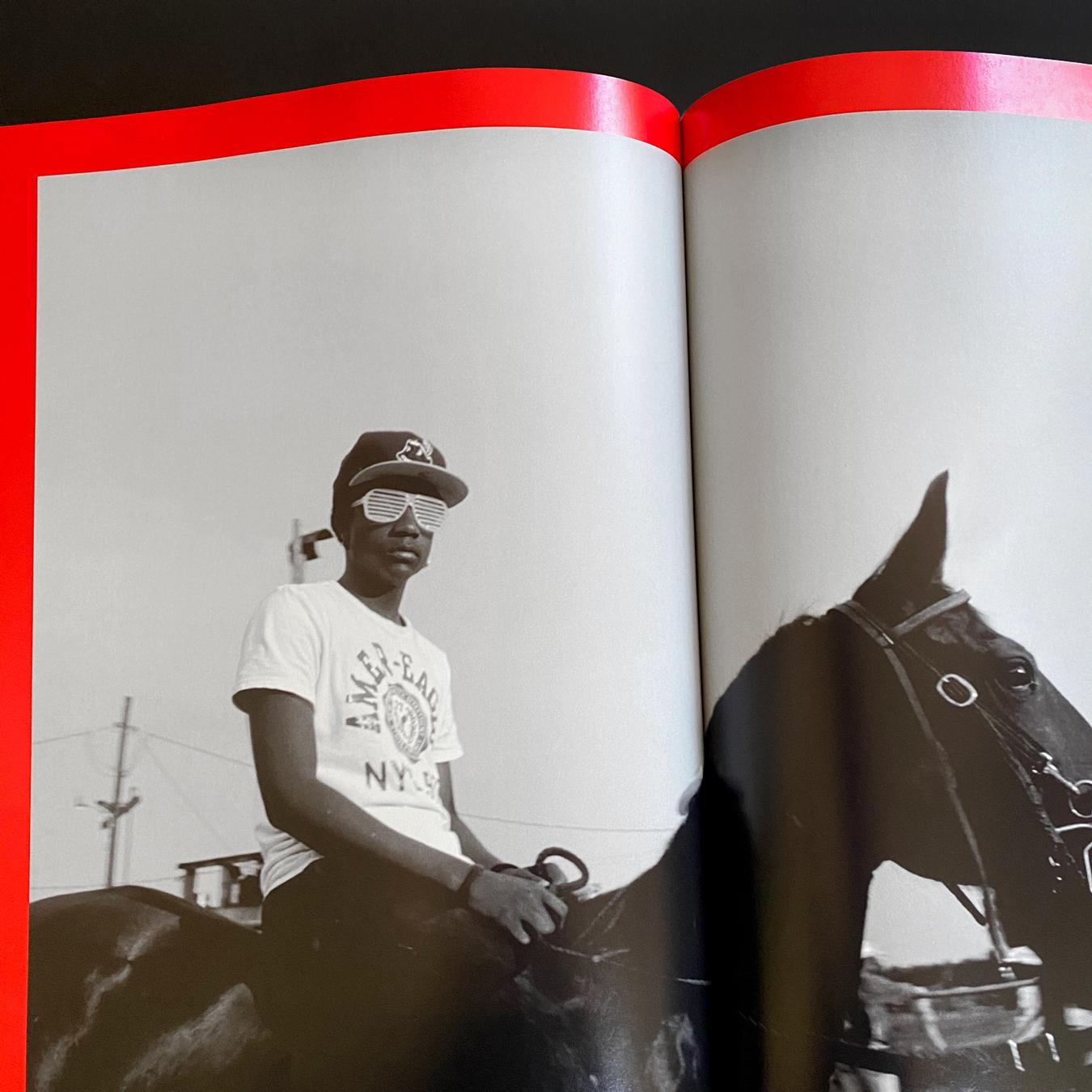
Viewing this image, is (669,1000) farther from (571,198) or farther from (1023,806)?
(571,198)

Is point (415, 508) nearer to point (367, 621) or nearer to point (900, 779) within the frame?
point (367, 621)

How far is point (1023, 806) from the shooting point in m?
0.62

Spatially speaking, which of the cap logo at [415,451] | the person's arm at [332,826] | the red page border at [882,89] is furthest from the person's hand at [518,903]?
the red page border at [882,89]

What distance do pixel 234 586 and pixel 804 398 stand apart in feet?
1.05

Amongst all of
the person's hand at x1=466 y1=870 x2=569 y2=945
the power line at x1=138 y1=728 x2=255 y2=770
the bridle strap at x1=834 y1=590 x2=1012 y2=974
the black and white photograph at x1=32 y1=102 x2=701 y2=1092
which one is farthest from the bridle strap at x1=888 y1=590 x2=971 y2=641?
the power line at x1=138 y1=728 x2=255 y2=770

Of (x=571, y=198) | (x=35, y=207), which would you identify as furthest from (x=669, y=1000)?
(x=35, y=207)

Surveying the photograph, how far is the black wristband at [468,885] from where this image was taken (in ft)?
2.01

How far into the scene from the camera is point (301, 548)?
65cm

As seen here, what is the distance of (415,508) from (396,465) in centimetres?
3

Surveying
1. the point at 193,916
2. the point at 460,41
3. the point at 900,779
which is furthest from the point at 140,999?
the point at 460,41

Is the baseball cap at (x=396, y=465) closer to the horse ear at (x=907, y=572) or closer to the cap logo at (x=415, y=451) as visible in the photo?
the cap logo at (x=415, y=451)

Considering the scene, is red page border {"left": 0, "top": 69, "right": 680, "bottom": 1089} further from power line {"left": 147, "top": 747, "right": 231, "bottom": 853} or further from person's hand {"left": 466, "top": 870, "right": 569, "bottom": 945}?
person's hand {"left": 466, "top": 870, "right": 569, "bottom": 945}

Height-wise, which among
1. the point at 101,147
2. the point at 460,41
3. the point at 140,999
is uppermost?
the point at 460,41

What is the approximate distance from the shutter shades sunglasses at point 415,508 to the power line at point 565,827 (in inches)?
5.9
